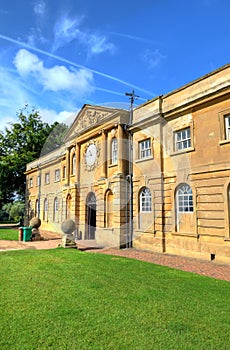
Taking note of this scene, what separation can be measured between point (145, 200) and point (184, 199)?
9.52ft

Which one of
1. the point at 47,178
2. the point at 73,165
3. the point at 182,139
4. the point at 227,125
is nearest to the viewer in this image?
the point at 227,125

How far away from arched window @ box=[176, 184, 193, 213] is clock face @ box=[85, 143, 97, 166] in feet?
26.8

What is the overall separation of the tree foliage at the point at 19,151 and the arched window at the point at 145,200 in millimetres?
24057

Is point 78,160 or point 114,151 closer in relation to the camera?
point 114,151

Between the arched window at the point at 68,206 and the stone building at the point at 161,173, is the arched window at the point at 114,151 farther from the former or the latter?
the arched window at the point at 68,206

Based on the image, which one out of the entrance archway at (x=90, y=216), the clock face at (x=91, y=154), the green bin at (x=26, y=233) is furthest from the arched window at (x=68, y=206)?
the green bin at (x=26, y=233)

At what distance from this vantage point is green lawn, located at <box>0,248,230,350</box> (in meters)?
4.52

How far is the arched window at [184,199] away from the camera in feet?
43.5

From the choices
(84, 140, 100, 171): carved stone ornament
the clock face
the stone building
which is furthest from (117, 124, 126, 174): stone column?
the clock face

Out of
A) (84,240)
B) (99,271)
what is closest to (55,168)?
(84,240)

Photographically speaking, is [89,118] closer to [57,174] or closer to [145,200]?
[145,200]

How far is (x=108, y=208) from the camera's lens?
59.6ft

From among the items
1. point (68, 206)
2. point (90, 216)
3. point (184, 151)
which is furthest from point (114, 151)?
point (68, 206)

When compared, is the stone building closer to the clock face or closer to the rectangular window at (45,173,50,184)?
the clock face
